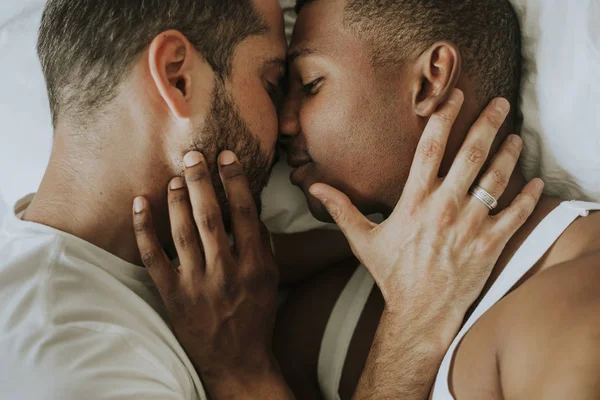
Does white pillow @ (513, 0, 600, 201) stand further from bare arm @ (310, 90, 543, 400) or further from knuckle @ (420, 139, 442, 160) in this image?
knuckle @ (420, 139, 442, 160)

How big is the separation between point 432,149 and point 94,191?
66 centimetres

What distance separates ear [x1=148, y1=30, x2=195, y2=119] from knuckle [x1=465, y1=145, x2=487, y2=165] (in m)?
0.54

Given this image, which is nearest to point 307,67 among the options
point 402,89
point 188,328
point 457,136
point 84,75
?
point 402,89

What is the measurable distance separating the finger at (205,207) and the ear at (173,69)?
0.31 feet

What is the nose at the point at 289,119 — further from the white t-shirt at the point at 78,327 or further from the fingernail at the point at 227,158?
the white t-shirt at the point at 78,327

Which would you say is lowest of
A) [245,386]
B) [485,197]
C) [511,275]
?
[245,386]

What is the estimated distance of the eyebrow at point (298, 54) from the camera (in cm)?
133

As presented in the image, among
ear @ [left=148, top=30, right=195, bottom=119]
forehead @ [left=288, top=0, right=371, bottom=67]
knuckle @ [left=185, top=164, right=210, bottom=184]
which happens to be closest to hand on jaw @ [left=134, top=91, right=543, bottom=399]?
knuckle @ [left=185, top=164, right=210, bottom=184]

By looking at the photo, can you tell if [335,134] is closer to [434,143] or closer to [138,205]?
[434,143]

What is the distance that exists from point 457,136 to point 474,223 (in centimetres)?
19

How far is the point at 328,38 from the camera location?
4.30 feet

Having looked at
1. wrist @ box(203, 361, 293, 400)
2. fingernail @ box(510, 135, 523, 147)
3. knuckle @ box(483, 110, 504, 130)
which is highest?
knuckle @ box(483, 110, 504, 130)

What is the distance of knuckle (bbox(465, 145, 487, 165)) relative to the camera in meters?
1.22

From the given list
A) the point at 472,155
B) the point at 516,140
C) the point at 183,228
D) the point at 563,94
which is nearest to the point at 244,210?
the point at 183,228
